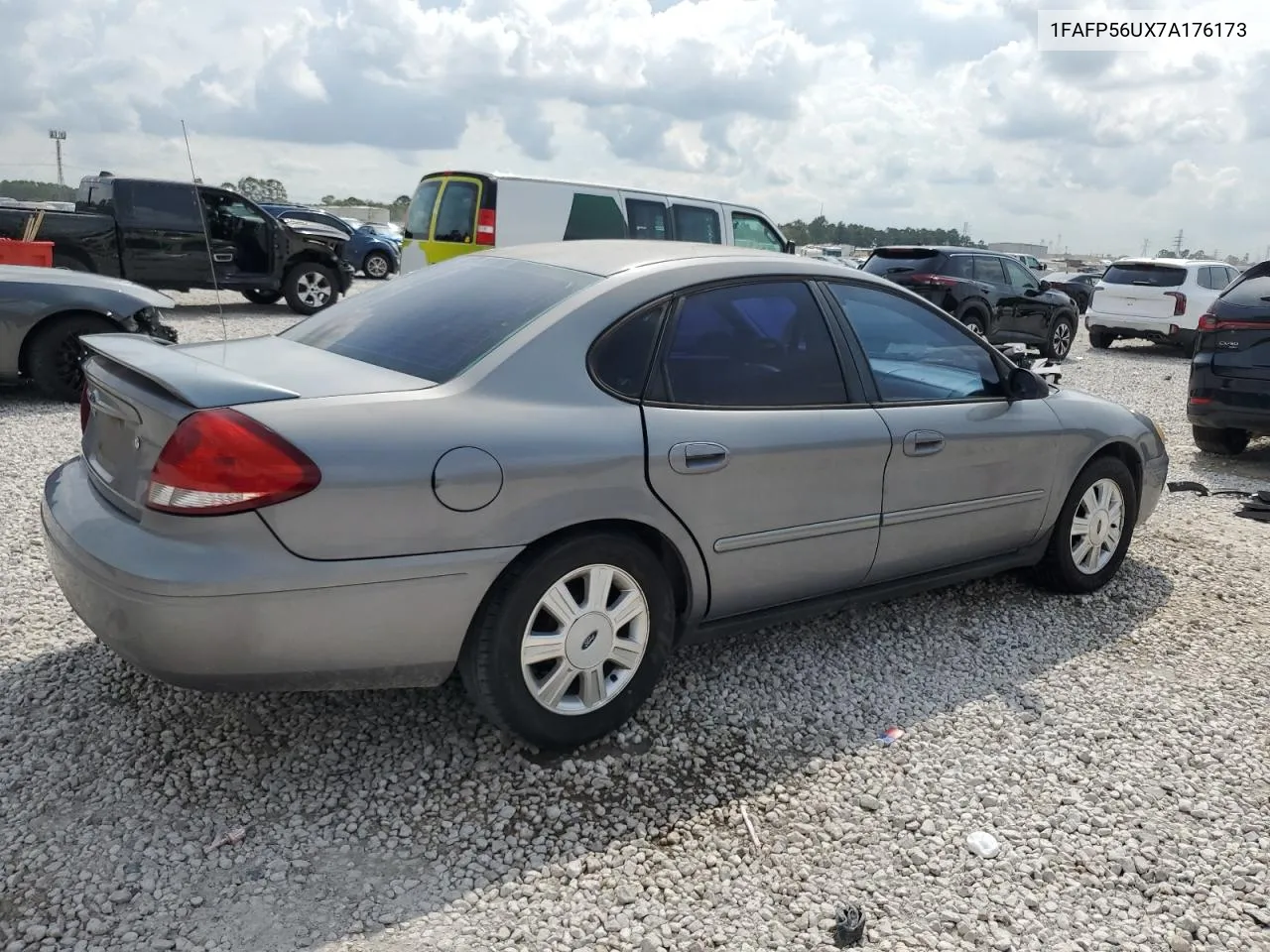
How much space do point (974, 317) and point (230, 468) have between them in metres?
14.0

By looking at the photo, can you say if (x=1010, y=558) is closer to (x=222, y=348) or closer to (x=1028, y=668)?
(x=1028, y=668)

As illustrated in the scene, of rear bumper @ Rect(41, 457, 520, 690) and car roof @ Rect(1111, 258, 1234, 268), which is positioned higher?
car roof @ Rect(1111, 258, 1234, 268)

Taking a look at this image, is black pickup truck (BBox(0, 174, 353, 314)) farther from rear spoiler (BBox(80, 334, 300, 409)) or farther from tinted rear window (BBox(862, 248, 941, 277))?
rear spoiler (BBox(80, 334, 300, 409))

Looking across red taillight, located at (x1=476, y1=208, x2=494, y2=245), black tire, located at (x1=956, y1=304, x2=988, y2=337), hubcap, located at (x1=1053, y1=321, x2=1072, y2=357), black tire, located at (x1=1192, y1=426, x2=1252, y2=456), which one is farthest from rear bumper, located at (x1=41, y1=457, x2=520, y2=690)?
hubcap, located at (x1=1053, y1=321, x2=1072, y2=357)

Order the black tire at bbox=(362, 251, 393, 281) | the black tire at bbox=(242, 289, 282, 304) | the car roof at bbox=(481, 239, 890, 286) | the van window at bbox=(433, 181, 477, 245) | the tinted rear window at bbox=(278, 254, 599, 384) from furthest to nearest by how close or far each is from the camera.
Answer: the black tire at bbox=(362, 251, 393, 281), the black tire at bbox=(242, 289, 282, 304), the van window at bbox=(433, 181, 477, 245), the car roof at bbox=(481, 239, 890, 286), the tinted rear window at bbox=(278, 254, 599, 384)

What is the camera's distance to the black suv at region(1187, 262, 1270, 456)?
7438 millimetres

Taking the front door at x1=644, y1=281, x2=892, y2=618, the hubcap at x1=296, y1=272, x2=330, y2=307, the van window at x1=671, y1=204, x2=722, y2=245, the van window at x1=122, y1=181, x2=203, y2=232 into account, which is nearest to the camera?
the front door at x1=644, y1=281, x2=892, y2=618

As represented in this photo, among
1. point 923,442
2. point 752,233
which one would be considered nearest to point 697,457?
point 923,442

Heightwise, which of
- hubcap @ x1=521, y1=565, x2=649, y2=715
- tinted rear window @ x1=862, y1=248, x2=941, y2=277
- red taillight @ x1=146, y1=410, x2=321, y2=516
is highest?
tinted rear window @ x1=862, y1=248, x2=941, y2=277

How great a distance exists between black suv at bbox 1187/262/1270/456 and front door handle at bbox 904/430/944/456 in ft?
16.0

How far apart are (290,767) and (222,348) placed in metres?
1.35

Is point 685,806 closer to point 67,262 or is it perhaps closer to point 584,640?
point 584,640

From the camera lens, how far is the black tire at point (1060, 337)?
635 inches

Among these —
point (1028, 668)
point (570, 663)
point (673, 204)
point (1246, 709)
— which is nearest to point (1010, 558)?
point (1028, 668)
